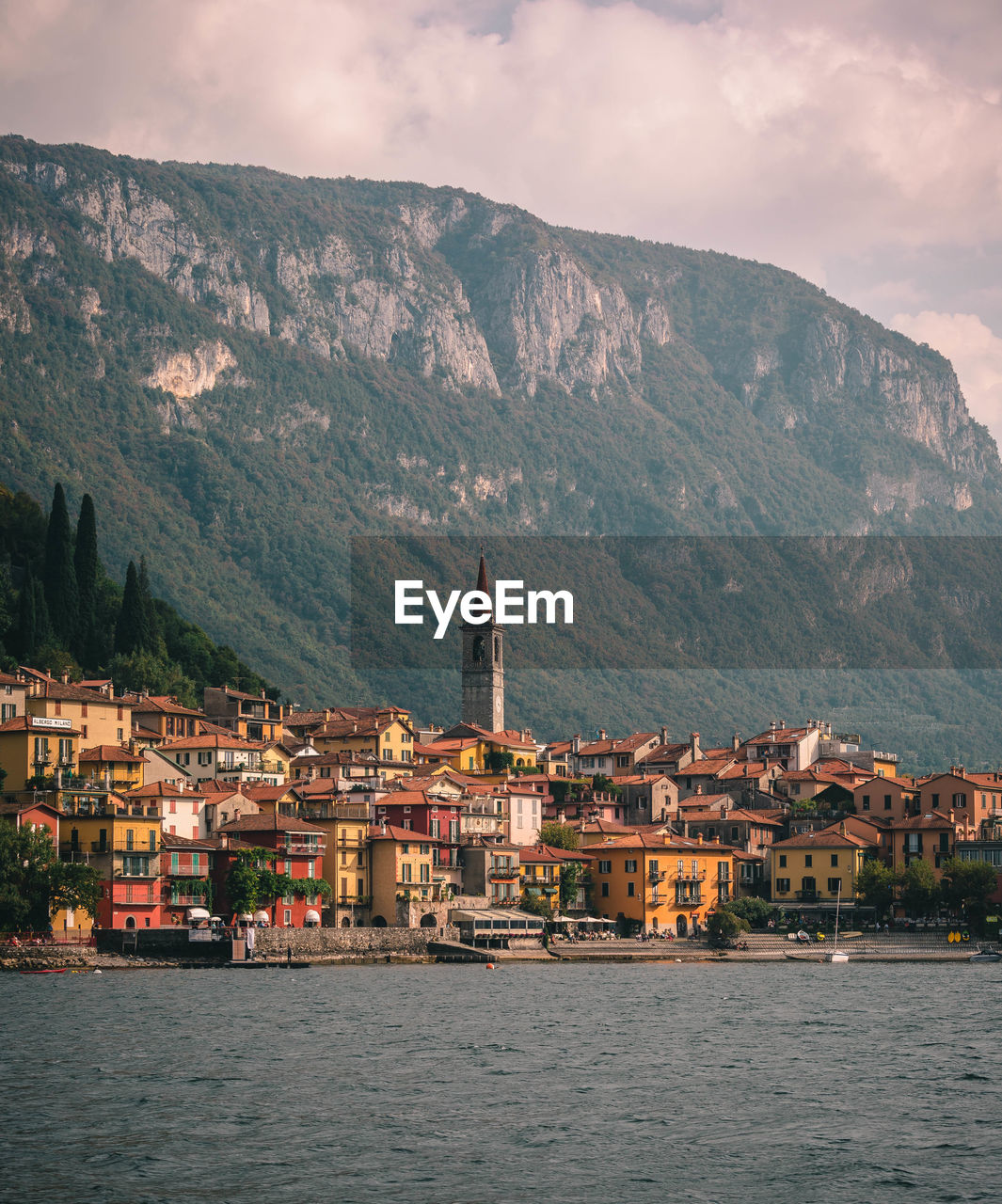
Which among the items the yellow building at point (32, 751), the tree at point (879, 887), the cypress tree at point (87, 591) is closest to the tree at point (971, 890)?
the tree at point (879, 887)

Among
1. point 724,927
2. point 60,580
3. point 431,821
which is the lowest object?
point 724,927

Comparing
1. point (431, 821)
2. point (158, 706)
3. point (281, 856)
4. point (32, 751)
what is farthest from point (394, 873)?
point (158, 706)

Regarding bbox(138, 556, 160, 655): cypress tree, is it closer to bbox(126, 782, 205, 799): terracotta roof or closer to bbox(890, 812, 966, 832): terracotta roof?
bbox(126, 782, 205, 799): terracotta roof

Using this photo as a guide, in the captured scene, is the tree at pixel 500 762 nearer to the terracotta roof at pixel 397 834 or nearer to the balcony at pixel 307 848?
the terracotta roof at pixel 397 834

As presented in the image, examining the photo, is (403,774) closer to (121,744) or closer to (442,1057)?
(121,744)

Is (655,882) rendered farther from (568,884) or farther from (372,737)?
(372,737)

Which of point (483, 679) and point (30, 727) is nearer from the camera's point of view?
point (30, 727)
